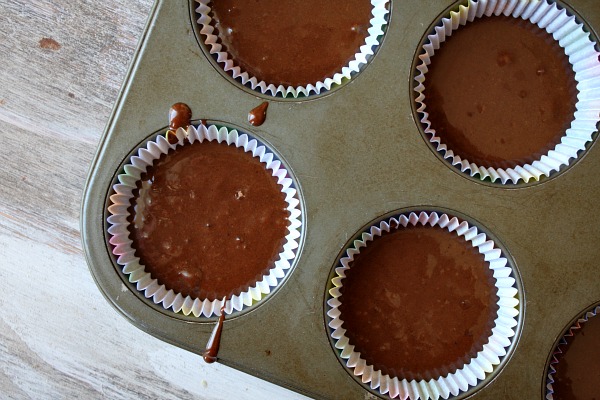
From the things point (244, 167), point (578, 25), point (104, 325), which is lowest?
point (104, 325)

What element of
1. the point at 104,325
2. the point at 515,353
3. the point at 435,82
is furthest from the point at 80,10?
the point at 515,353

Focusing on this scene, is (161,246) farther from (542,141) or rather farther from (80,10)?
(542,141)

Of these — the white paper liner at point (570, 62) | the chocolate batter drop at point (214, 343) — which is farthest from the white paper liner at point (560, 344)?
the chocolate batter drop at point (214, 343)

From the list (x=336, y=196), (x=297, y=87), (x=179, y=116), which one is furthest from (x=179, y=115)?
(x=336, y=196)

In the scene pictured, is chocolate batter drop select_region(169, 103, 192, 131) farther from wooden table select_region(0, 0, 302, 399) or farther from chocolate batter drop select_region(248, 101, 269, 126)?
wooden table select_region(0, 0, 302, 399)

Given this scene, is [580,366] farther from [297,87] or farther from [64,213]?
[64,213]

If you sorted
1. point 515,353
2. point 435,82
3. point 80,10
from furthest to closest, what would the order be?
point 80,10, point 435,82, point 515,353
